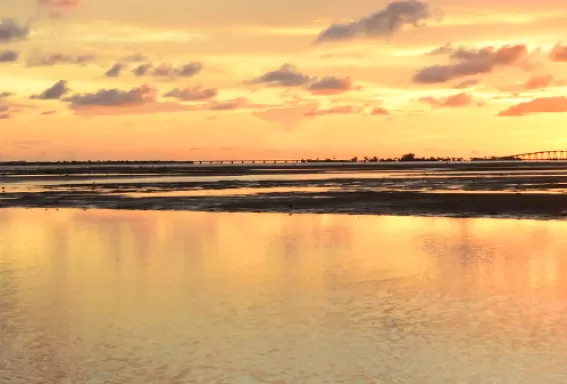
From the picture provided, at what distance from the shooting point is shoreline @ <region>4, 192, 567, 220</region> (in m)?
38.2

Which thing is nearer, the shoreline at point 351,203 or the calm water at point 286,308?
the calm water at point 286,308

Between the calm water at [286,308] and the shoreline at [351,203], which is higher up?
the shoreline at [351,203]

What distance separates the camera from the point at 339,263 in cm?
2094

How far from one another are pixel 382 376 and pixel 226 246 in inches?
600

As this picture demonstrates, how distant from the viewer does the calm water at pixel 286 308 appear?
10719 mm

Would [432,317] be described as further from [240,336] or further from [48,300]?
[48,300]

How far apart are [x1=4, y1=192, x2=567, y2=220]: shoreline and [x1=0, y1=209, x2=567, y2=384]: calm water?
34.0 feet

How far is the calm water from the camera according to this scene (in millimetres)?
10719

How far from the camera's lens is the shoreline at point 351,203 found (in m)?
38.2

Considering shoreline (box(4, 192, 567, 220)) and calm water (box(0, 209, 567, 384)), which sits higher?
shoreline (box(4, 192, 567, 220))

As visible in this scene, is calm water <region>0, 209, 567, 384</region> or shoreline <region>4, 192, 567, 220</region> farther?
shoreline <region>4, 192, 567, 220</region>

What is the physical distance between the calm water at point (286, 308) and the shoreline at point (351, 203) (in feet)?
34.0

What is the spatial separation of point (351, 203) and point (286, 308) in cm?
3045

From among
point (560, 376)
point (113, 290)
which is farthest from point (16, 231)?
point (560, 376)
